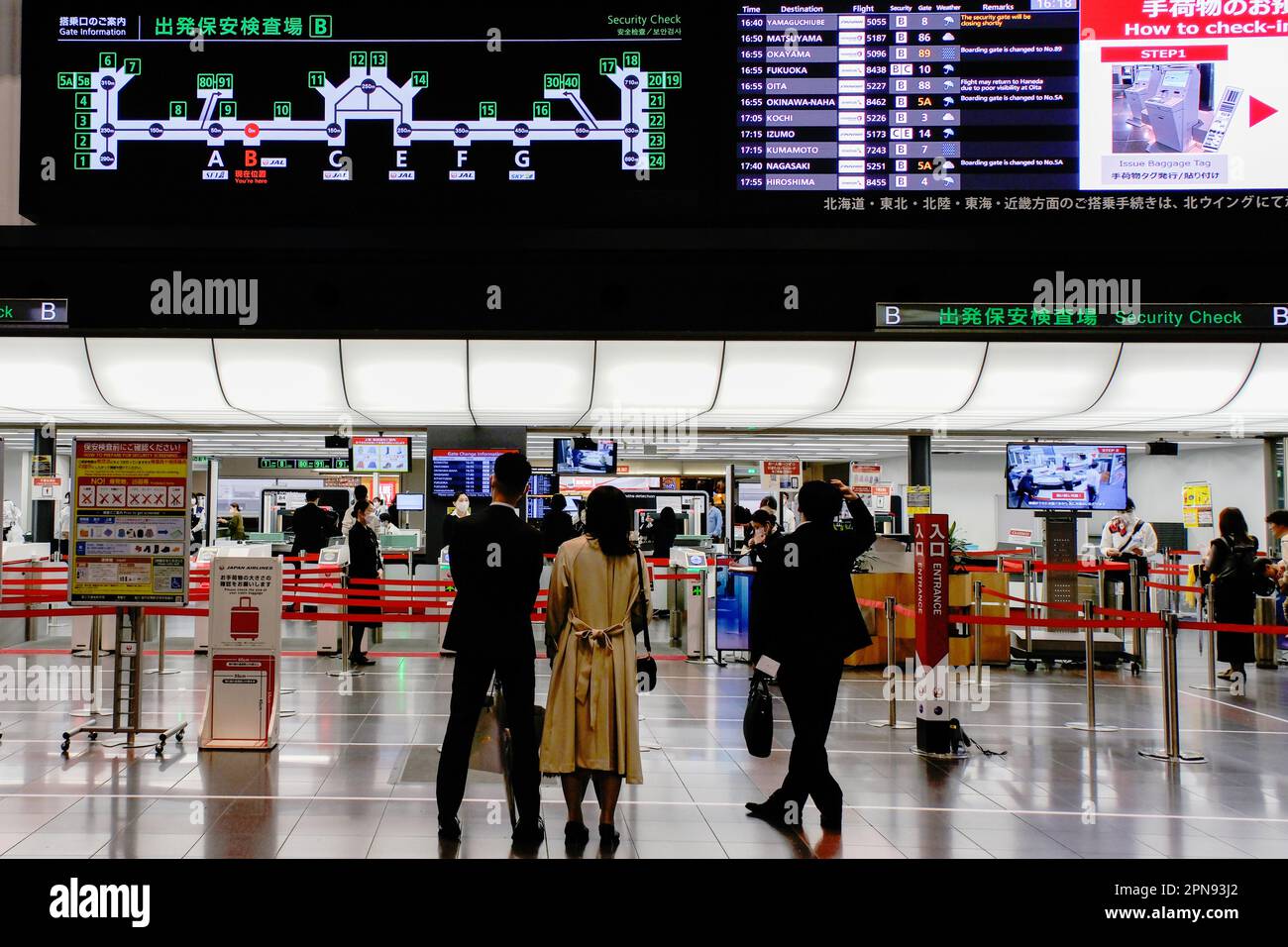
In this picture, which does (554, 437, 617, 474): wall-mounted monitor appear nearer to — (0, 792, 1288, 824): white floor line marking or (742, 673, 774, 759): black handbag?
(0, 792, 1288, 824): white floor line marking

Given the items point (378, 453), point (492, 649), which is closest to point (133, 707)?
point (492, 649)

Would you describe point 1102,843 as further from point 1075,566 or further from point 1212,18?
point 1075,566

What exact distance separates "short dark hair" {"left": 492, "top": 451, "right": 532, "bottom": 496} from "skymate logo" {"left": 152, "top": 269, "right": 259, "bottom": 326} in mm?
1293

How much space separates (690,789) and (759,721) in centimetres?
86

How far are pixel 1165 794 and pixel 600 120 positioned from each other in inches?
197

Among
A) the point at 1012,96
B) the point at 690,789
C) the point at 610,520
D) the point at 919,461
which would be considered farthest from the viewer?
the point at 919,461

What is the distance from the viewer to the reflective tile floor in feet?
14.7

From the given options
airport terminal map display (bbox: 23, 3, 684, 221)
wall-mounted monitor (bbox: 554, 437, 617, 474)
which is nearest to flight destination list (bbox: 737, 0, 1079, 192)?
airport terminal map display (bbox: 23, 3, 684, 221)

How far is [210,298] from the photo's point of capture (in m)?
4.25

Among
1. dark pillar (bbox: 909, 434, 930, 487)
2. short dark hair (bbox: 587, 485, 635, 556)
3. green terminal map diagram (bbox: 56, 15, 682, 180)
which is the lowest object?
short dark hair (bbox: 587, 485, 635, 556)

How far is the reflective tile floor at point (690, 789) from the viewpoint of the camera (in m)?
4.49

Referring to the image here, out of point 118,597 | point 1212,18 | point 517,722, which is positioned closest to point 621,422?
point 118,597
